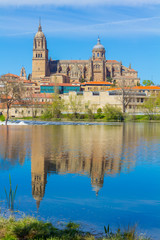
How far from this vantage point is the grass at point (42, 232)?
5.55 m

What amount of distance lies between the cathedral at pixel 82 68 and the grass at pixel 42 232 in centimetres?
11430

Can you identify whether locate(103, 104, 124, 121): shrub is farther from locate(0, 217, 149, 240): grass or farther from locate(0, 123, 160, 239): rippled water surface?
locate(0, 217, 149, 240): grass

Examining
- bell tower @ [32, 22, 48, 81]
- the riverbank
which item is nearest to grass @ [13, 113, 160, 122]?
the riverbank

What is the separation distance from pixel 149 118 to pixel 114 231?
60.4 m

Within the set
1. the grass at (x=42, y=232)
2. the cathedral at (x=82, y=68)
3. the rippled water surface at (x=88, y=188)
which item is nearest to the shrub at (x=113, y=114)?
the rippled water surface at (x=88, y=188)

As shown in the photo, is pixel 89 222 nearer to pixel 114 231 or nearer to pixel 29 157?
pixel 114 231

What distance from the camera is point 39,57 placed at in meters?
126

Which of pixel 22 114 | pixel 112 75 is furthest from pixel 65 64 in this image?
pixel 22 114

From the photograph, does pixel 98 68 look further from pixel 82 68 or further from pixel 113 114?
pixel 113 114

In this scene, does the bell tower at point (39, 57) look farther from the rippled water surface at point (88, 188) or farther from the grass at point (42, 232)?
the grass at point (42, 232)

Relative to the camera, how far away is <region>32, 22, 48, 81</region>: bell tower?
411 ft

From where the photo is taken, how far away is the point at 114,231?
6.11 metres

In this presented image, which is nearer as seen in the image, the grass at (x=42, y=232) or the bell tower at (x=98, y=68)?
the grass at (x=42, y=232)

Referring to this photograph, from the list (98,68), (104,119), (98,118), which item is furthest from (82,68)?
(104,119)
